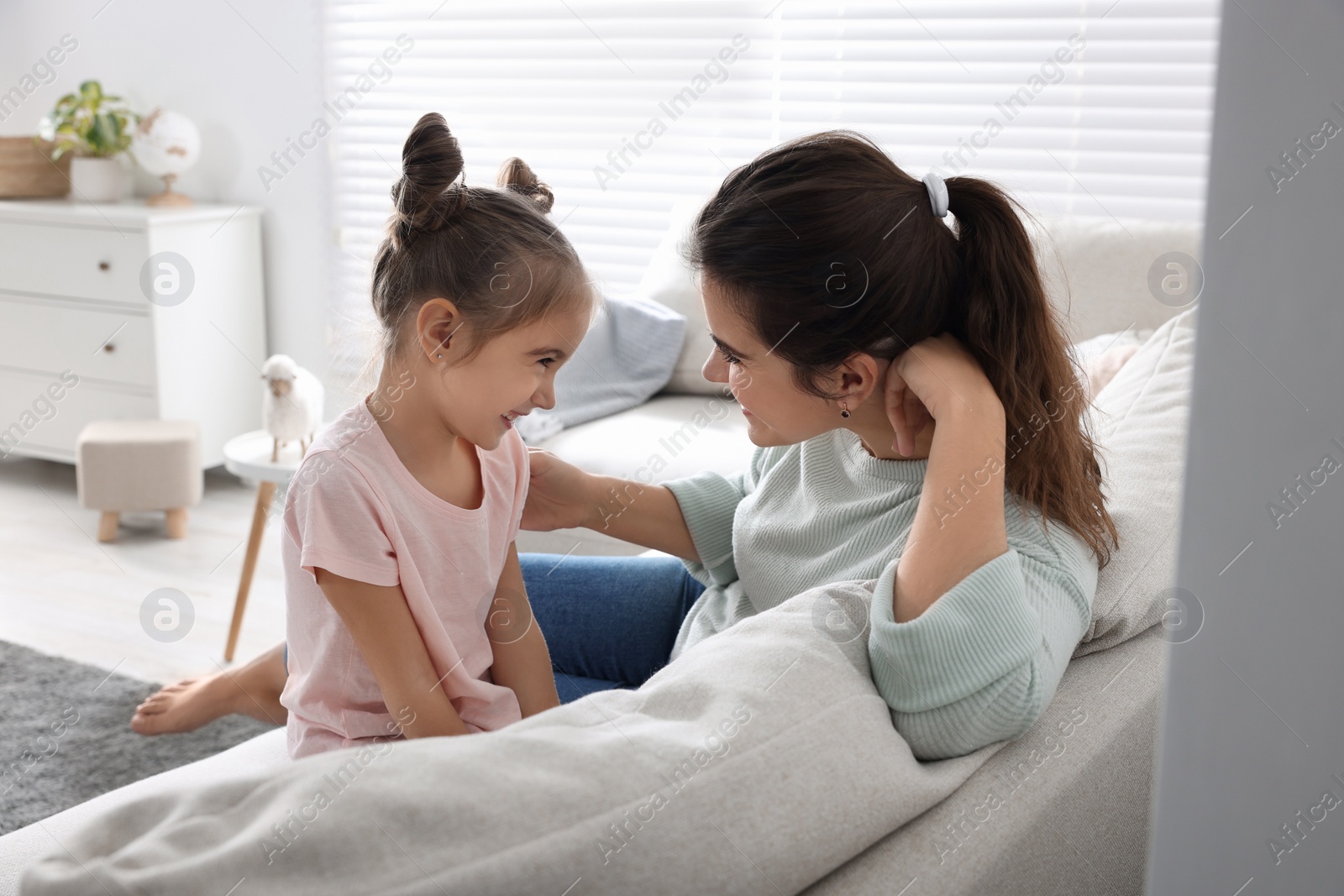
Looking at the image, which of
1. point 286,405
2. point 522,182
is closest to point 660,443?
point 286,405

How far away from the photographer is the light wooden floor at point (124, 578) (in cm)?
235

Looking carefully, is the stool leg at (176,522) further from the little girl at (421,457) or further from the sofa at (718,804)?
the sofa at (718,804)

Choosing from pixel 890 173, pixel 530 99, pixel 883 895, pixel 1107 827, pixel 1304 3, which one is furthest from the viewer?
pixel 530 99

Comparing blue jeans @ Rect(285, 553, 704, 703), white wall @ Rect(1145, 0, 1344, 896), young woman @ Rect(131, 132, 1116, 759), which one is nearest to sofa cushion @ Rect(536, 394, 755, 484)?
blue jeans @ Rect(285, 553, 704, 703)

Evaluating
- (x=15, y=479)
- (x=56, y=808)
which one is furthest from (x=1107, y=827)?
(x=15, y=479)

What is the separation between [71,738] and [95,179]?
211cm

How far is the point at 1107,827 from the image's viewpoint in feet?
2.47

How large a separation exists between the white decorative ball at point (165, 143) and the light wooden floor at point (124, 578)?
99cm

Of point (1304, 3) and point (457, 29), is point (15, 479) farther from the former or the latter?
point (1304, 3)

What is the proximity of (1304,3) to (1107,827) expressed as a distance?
0.57 metres

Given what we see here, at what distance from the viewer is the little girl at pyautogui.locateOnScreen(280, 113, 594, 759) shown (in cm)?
100

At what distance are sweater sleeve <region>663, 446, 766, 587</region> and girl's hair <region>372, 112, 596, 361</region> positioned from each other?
293 mm

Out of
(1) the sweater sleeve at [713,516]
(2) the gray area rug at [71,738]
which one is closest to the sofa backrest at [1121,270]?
(1) the sweater sleeve at [713,516]

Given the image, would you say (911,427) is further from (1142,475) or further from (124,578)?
(124,578)
